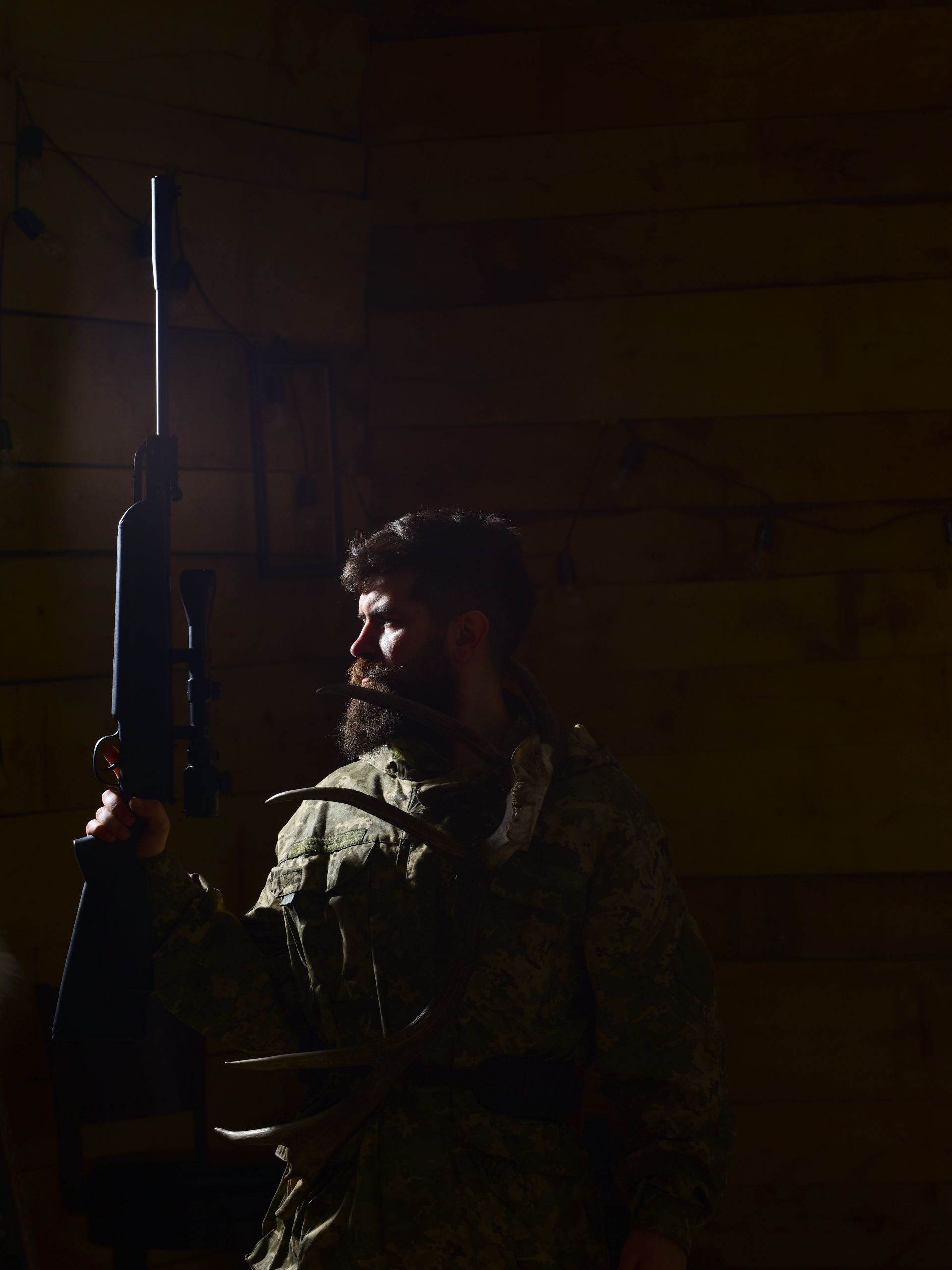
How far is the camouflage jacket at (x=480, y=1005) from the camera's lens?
123cm

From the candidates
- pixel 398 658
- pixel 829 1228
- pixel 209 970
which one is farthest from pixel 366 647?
pixel 829 1228

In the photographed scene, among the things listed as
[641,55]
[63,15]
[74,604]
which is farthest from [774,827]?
[63,15]

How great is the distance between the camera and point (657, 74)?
210 cm

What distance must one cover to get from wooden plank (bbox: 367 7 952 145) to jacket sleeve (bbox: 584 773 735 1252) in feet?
4.96

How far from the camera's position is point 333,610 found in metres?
2.09

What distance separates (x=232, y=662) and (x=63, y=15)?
126cm

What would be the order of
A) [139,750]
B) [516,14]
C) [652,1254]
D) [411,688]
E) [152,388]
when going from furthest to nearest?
[516,14]
[152,388]
[411,688]
[139,750]
[652,1254]

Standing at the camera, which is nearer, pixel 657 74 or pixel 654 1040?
pixel 654 1040

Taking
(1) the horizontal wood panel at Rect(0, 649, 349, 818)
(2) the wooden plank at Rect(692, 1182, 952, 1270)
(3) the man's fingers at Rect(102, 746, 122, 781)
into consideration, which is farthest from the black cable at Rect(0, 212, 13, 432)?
(2) the wooden plank at Rect(692, 1182, 952, 1270)

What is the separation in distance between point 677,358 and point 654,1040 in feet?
4.48

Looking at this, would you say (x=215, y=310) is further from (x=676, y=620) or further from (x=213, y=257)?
(x=676, y=620)

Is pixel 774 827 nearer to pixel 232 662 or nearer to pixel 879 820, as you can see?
pixel 879 820

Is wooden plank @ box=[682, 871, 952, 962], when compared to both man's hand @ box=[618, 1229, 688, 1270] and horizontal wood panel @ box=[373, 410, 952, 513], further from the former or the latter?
man's hand @ box=[618, 1229, 688, 1270]

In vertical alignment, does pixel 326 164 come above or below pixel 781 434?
above
